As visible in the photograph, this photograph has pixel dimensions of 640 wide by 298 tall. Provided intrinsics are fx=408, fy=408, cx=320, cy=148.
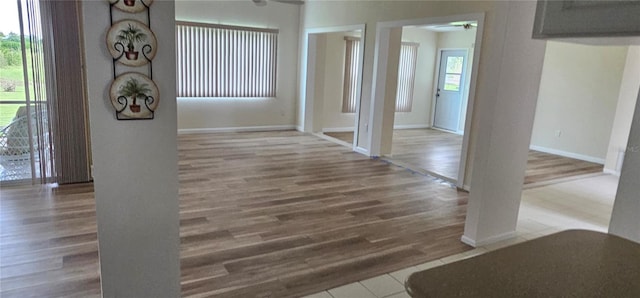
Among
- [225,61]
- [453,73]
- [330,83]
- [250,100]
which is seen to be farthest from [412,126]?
[225,61]

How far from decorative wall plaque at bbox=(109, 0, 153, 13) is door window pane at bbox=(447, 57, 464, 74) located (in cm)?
837

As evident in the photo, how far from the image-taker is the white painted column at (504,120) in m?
2.83

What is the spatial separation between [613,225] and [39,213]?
4.32 meters

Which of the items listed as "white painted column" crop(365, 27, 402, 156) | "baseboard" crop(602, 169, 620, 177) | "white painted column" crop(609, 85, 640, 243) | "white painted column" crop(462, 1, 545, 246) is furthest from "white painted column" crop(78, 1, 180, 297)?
"baseboard" crop(602, 169, 620, 177)

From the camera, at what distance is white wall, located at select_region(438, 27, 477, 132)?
874 centimetres

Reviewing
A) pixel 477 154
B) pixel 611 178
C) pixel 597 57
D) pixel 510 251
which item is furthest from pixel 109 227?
pixel 597 57

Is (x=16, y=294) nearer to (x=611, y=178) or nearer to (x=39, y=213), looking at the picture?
(x=39, y=213)

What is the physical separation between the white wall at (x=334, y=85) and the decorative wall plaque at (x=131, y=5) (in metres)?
6.44

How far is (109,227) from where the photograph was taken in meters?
1.83

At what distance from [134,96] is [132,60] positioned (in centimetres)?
15

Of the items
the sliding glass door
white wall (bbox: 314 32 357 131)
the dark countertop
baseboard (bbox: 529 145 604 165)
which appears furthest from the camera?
white wall (bbox: 314 32 357 131)

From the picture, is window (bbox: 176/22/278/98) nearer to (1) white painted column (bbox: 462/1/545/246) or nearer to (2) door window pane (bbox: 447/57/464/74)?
(2) door window pane (bbox: 447/57/464/74)

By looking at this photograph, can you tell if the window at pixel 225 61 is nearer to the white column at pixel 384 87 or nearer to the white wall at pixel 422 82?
the white column at pixel 384 87

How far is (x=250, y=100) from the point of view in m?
7.98
